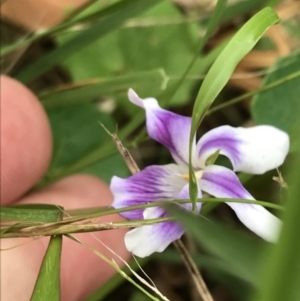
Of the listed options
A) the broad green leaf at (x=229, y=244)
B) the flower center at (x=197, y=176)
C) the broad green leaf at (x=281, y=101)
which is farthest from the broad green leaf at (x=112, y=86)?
the broad green leaf at (x=229, y=244)

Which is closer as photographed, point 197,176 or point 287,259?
point 287,259

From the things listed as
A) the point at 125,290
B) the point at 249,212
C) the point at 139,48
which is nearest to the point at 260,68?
the point at 139,48

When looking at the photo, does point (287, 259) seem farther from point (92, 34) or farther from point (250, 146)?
point (92, 34)

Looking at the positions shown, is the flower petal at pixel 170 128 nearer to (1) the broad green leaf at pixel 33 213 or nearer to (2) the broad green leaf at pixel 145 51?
(1) the broad green leaf at pixel 33 213

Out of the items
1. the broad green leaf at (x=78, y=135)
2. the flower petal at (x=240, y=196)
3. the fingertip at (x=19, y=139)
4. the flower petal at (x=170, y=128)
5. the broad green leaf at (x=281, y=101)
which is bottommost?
the flower petal at (x=240, y=196)

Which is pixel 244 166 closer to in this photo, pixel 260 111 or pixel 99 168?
pixel 260 111

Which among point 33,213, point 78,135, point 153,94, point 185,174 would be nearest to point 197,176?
point 185,174
